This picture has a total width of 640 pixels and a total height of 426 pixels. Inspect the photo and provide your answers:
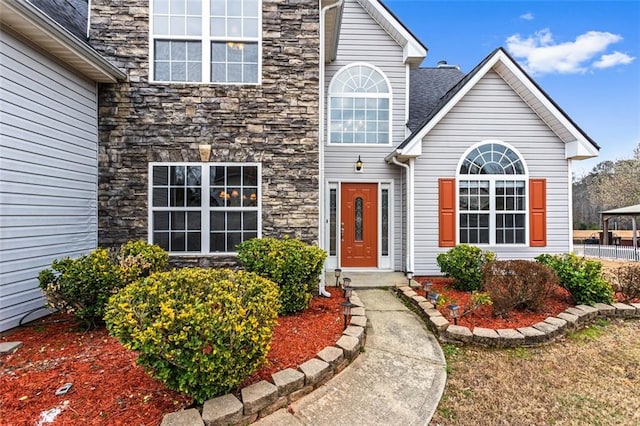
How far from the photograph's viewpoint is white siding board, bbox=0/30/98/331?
393cm

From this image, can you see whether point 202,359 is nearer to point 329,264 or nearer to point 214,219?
point 214,219

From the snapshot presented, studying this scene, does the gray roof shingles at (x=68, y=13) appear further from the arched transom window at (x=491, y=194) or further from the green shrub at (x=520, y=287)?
the arched transom window at (x=491, y=194)

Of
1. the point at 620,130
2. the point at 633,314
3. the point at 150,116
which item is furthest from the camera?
the point at 620,130

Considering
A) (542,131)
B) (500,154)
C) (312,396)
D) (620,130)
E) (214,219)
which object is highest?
(620,130)

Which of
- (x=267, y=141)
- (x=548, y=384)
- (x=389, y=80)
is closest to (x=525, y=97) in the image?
(x=389, y=80)

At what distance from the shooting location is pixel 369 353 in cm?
358

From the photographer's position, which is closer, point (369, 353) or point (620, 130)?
point (369, 353)

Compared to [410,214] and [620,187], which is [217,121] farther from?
[620,187]

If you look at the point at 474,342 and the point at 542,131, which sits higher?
the point at 542,131

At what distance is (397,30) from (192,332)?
312 inches

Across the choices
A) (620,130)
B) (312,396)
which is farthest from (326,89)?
(620,130)

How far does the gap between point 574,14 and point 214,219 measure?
610 inches

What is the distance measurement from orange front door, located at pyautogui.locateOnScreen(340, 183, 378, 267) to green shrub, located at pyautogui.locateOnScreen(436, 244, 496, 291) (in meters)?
2.14

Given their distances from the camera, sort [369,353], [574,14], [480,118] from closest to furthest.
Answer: [369,353], [480,118], [574,14]
